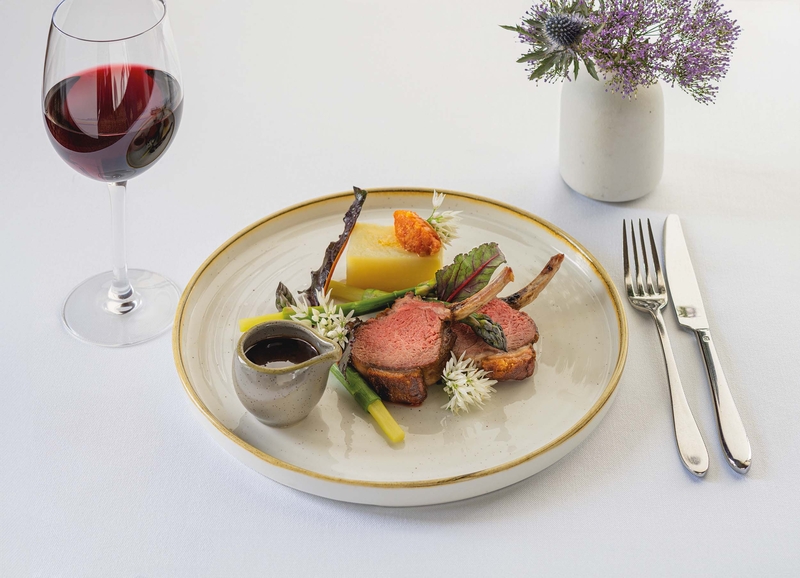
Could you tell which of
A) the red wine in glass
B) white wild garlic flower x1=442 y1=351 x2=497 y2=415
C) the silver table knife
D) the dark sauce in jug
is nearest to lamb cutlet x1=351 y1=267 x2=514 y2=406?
white wild garlic flower x1=442 y1=351 x2=497 y2=415

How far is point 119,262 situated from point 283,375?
745 mm

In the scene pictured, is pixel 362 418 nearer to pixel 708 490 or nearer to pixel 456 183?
pixel 708 490

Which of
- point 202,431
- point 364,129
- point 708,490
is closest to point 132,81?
point 202,431

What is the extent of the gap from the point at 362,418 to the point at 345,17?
235 cm

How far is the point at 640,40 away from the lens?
7.63 feet

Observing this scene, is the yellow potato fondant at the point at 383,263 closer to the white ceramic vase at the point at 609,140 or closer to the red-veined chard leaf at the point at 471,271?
the red-veined chard leaf at the point at 471,271

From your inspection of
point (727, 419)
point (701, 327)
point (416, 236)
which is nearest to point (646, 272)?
point (701, 327)

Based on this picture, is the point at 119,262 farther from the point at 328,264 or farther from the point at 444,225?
the point at 444,225

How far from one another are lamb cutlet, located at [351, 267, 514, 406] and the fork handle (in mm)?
448

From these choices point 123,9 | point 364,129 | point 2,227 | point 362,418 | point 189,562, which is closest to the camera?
point 189,562

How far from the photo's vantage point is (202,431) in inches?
77.6

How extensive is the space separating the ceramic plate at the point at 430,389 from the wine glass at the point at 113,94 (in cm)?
24

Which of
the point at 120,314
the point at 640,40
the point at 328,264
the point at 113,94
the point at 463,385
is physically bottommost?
the point at 120,314

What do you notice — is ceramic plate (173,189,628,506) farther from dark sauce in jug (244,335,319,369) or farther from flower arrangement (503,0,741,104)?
flower arrangement (503,0,741,104)
